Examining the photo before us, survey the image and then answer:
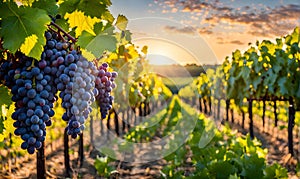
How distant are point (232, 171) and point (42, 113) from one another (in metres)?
3.33

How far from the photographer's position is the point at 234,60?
623 inches

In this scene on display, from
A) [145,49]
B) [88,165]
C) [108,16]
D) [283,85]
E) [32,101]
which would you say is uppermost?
[145,49]

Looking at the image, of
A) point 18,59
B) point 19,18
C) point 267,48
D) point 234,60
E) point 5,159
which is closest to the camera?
point 19,18

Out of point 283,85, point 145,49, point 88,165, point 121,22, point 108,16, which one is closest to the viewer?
point 108,16

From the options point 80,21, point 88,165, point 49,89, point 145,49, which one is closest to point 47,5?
point 80,21

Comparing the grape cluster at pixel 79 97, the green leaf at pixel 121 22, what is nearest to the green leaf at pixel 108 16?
the green leaf at pixel 121 22

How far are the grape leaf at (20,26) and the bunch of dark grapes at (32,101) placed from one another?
4.8 inches

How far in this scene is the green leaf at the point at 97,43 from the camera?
2.18 metres

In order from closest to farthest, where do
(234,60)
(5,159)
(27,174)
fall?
(27,174) → (5,159) → (234,60)

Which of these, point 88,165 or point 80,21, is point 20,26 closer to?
point 80,21

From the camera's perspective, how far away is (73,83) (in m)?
2.06

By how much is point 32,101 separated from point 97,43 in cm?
44

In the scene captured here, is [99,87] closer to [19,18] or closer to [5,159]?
[19,18]

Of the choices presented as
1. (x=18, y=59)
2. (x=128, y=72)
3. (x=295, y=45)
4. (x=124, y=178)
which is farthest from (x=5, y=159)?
(x=18, y=59)
